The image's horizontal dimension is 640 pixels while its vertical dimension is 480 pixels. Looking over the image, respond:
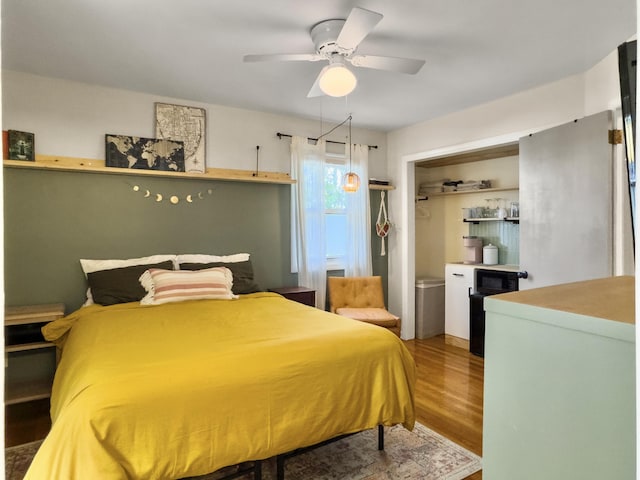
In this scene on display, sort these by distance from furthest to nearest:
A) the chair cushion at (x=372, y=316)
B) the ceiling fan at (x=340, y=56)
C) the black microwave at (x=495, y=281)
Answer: the black microwave at (x=495, y=281) → the chair cushion at (x=372, y=316) → the ceiling fan at (x=340, y=56)

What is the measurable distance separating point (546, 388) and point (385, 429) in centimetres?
218

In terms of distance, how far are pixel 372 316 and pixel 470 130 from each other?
204cm

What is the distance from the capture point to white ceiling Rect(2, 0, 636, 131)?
2.14 m

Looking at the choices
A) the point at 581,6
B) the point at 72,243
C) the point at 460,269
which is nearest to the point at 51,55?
the point at 72,243

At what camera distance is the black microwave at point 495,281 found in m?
4.00

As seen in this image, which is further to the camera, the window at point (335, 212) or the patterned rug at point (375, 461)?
the window at point (335, 212)

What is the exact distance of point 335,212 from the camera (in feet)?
14.8

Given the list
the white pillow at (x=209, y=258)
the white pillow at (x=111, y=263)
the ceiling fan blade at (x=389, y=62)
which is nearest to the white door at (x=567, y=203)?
the ceiling fan blade at (x=389, y=62)

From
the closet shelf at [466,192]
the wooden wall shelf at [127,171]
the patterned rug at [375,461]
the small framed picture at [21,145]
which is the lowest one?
the patterned rug at [375,461]

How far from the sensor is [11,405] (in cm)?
295

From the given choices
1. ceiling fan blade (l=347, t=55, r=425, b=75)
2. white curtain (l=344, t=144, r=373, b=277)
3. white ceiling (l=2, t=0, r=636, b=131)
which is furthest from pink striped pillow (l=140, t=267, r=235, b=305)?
ceiling fan blade (l=347, t=55, r=425, b=75)

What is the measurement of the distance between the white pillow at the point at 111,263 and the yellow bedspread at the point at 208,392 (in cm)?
69

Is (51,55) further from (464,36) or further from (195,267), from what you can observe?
(464,36)

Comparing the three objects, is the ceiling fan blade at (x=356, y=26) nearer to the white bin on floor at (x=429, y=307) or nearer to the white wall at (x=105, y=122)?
the white wall at (x=105, y=122)
